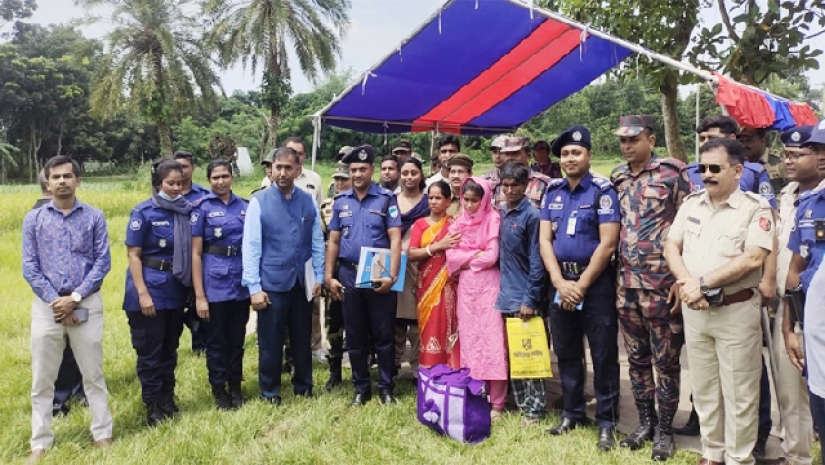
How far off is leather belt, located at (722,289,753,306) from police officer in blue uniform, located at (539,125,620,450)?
2.10 ft

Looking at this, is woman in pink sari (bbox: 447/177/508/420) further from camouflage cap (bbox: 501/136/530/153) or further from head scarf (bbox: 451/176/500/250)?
camouflage cap (bbox: 501/136/530/153)

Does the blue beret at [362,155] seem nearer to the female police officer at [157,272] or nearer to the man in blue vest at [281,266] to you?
the man in blue vest at [281,266]

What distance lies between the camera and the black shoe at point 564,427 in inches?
136

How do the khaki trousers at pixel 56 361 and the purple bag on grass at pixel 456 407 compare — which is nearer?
the khaki trousers at pixel 56 361

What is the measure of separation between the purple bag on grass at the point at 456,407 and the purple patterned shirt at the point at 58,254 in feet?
6.84

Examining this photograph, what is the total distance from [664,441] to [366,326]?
1970mm

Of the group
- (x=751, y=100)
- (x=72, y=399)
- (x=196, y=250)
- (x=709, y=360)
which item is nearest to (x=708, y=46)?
(x=751, y=100)

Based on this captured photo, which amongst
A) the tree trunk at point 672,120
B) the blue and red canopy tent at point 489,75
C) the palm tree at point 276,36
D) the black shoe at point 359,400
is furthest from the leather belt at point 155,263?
the palm tree at point 276,36

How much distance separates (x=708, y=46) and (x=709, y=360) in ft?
14.1

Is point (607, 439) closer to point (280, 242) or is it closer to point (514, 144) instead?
point (514, 144)

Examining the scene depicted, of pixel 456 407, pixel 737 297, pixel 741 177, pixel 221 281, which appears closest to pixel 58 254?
pixel 221 281

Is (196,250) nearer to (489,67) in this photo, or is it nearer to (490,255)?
(490,255)

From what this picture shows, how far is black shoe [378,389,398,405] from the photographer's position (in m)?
4.03

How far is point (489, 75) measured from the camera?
6.52 metres
